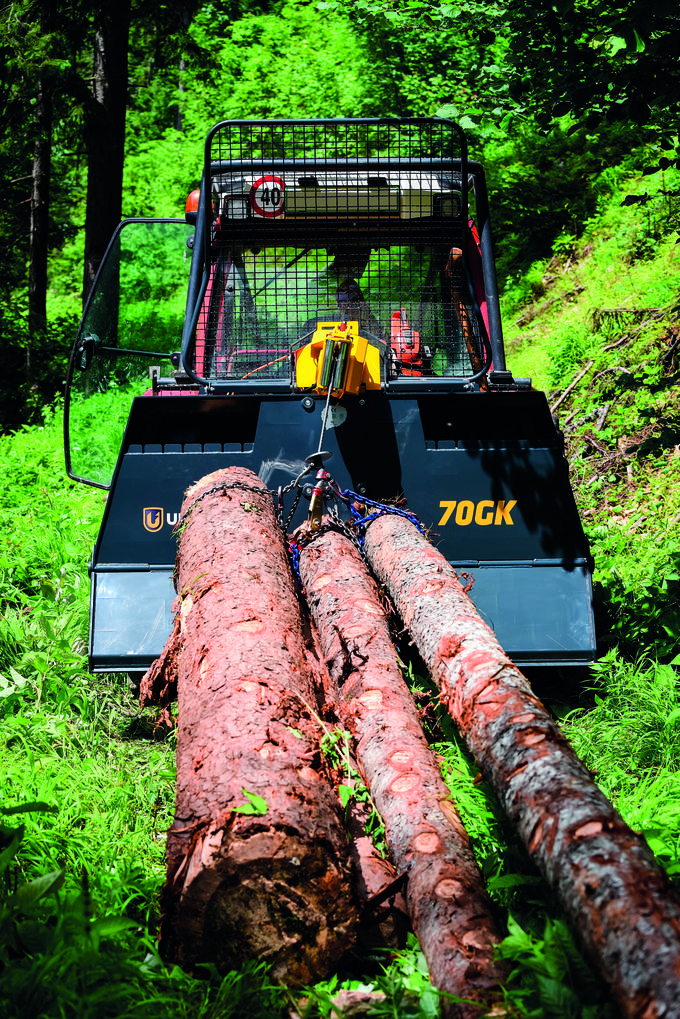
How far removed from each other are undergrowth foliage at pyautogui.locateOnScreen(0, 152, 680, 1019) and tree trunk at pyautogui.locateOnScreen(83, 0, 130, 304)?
4.77 meters

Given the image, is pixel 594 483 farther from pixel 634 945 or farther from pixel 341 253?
pixel 634 945

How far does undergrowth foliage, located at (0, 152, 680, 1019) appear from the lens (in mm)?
2108

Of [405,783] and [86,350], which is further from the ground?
[86,350]

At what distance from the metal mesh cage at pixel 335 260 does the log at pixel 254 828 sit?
282cm

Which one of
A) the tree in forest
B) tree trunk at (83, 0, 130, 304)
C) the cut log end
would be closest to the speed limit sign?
the tree in forest

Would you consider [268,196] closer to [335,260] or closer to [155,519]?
[335,260]

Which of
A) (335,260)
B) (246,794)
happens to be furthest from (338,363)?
(246,794)

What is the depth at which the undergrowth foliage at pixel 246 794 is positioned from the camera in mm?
2108

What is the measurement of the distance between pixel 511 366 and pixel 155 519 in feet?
21.5

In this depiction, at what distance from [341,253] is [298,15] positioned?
14844 mm

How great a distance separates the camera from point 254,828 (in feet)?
7.13

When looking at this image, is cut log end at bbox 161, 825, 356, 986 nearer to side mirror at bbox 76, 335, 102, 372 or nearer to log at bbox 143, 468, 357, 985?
log at bbox 143, 468, 357, 985

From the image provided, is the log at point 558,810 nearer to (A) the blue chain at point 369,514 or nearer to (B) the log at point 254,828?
(B) the log at point 254,828

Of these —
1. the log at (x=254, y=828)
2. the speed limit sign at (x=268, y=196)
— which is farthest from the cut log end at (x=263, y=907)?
the speed limit sign at (x=268, y=196)
